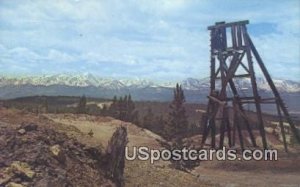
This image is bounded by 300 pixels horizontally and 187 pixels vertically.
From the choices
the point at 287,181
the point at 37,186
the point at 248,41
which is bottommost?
the point at 287,181

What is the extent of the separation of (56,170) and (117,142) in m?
2.04

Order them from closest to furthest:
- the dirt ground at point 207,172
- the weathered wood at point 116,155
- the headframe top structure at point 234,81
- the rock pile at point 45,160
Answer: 1. the rock pile at point 45,160
2. the weathered wood at point 116,155
3. the dirt ground at point 207,172
4. the headframe top structure at point 234,81

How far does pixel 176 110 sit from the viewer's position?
78.8ft

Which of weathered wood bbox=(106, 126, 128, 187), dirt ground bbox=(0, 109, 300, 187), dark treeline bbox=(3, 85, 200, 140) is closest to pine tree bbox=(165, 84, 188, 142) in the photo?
dark treeline bbox=(3, 85, 200, 140)

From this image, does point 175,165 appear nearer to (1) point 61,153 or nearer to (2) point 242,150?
(2) point 242,150

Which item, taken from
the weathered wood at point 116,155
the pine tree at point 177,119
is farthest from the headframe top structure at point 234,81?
the weathered wood at point 116,155

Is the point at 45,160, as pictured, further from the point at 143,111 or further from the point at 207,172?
the point at 143,111

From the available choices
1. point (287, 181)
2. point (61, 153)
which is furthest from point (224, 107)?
point (61, 153)

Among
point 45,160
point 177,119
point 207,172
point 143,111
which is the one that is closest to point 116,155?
point 45,160

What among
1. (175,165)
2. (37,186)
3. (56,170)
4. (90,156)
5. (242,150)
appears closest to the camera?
(37,186)

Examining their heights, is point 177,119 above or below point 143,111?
above

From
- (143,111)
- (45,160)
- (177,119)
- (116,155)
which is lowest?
(143,111)

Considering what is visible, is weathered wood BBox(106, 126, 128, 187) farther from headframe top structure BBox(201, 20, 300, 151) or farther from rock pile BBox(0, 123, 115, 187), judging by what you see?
headframe top structure BBox(201, 20, 300, 151)

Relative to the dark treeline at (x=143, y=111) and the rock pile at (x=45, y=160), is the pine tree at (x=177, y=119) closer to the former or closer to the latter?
the dark treeline at (x=143, y=111)
